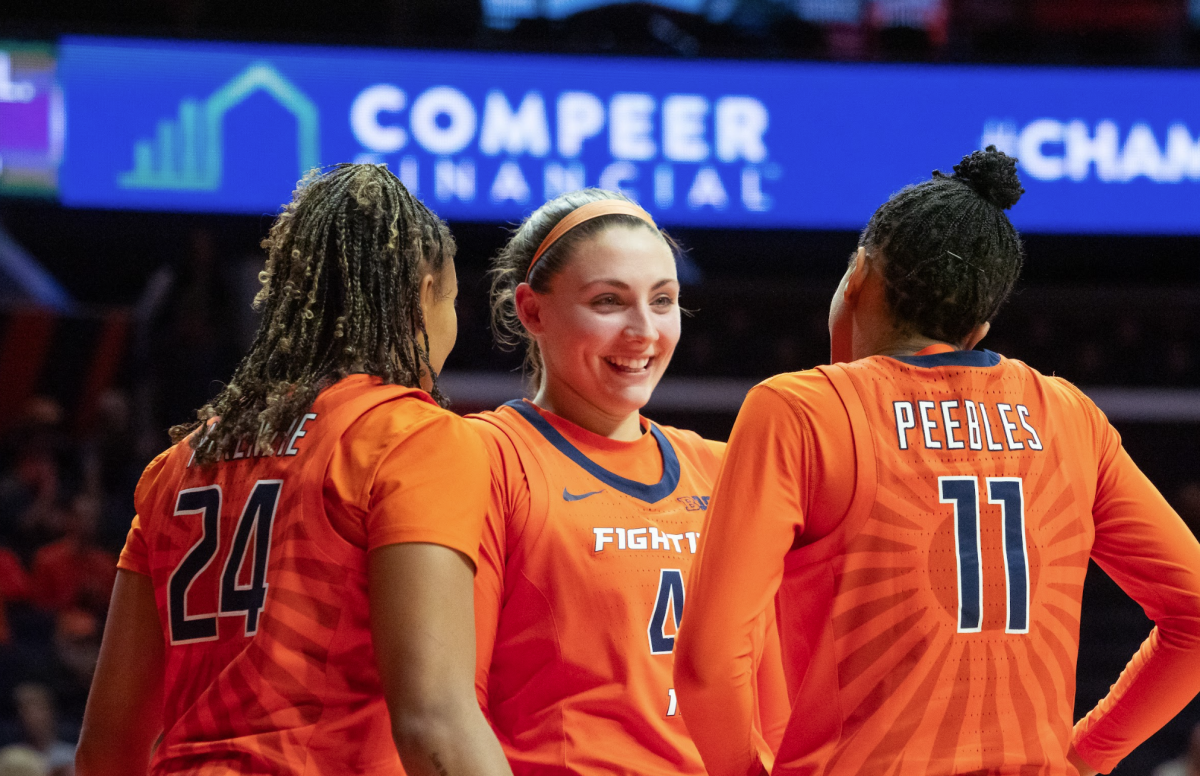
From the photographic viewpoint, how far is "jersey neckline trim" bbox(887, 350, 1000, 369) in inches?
64.8

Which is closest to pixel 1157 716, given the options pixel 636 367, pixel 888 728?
pixel 888 728

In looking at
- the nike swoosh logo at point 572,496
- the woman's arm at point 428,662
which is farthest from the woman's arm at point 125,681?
the nike swoosh logo at point 572,496

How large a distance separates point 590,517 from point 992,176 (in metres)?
0.79

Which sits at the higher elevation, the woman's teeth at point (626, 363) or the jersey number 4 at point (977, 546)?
the woman's teeth at point (626, 363)

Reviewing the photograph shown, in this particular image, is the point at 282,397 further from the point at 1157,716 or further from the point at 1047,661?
the point at 1157,716

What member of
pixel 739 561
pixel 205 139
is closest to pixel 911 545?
pixel 739 561

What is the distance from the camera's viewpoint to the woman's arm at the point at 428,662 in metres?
1.40

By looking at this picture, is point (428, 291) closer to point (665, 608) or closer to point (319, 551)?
point (319, 551)

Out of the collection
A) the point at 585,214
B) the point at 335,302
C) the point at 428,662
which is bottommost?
the point at 428,662

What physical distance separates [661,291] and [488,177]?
20.6ft

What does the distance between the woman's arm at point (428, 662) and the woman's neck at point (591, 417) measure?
73 centimetres

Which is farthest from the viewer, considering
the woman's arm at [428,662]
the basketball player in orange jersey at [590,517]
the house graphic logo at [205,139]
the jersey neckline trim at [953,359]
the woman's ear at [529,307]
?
the house graphic logo at [205,139]

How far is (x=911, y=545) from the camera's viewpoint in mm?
1558

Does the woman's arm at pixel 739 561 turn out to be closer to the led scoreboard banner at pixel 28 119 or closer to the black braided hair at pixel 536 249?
the black braided hair at pixel 536 249
